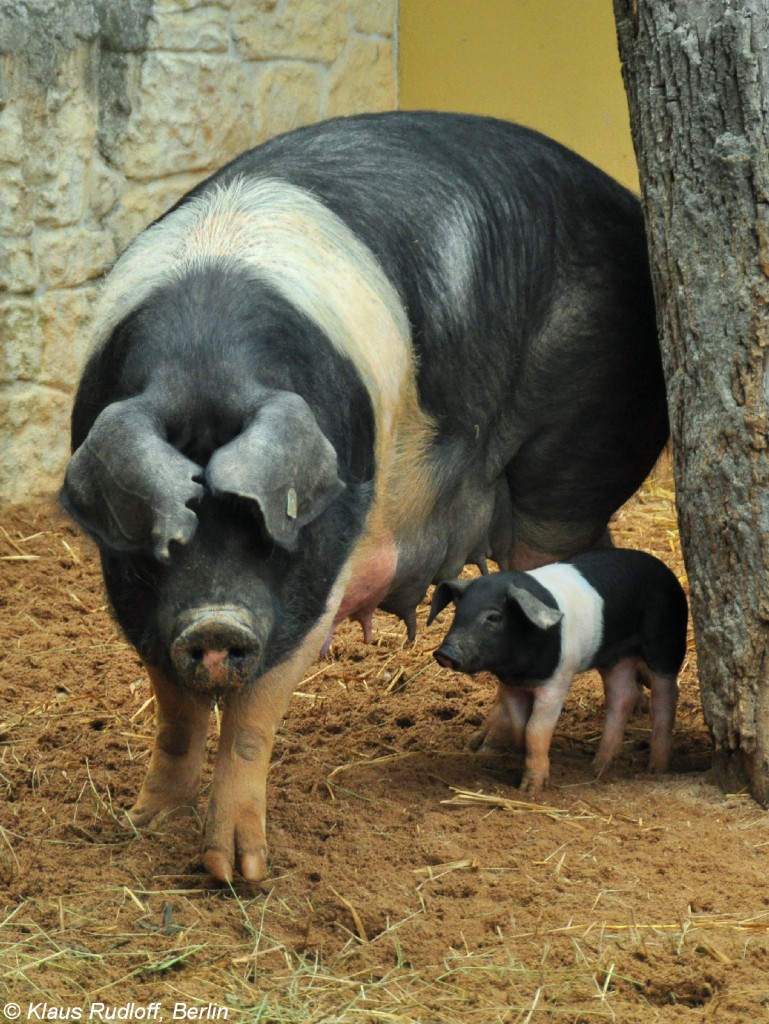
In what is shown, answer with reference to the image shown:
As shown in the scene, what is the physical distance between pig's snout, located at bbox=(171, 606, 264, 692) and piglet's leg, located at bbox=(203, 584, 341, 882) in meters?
0.43

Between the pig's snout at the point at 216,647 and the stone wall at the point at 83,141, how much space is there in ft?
10.9

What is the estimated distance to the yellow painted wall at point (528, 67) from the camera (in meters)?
7.03

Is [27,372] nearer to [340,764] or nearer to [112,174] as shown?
[112,174]

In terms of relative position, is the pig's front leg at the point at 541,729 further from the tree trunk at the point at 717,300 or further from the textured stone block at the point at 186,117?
the textured stone block at the point at 186,117

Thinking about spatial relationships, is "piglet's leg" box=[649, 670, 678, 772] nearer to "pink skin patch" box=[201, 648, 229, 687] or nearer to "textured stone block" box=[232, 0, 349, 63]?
"pink skin patch" box=[201, 648, 229, 687]

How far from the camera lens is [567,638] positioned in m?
3.84

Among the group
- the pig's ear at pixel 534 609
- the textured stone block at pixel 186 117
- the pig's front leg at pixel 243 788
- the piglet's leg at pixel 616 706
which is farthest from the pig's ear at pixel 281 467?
the textured stone block at pixel 186 117

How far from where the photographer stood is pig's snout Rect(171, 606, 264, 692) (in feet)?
9.45

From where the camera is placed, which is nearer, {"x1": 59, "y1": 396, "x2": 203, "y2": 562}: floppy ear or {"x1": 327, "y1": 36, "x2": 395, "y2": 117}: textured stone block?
{"x1": 59, "y1": 396, "x2": 203, "y2": 562}: floppy ear

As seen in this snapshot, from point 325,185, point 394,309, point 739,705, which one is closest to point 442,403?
point 394,309

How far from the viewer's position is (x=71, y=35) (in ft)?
19.2

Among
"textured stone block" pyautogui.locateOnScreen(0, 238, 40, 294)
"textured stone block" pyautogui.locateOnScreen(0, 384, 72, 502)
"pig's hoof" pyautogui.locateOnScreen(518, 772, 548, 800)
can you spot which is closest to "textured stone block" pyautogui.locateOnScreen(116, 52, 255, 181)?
"textured stone block" pyautogui.locateOnScreen(0, 238, 40, 294)

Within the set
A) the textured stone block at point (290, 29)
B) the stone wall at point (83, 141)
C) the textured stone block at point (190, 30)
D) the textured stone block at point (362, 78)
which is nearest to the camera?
the stone wall at point (83, 141)

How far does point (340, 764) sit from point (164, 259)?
160cm
